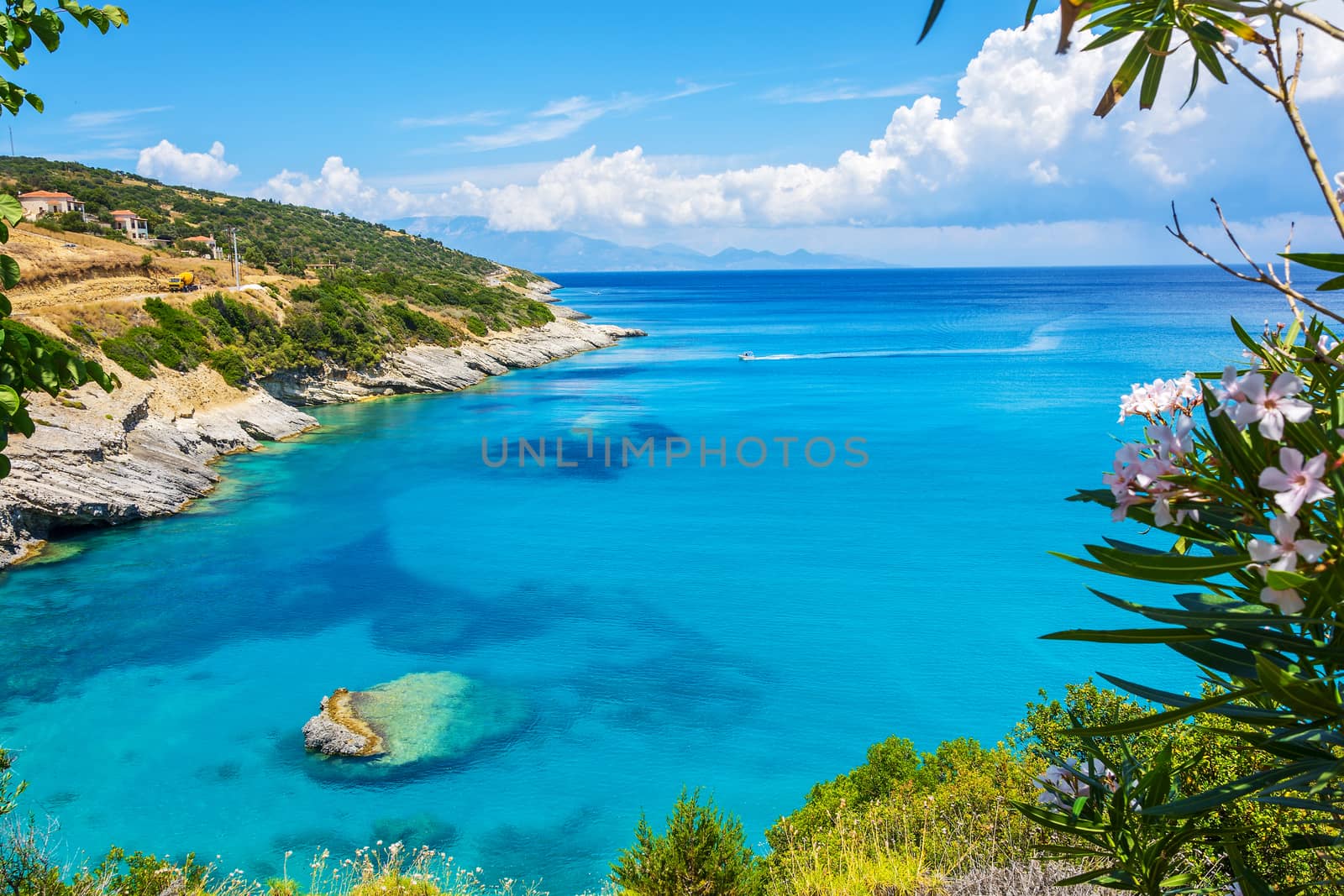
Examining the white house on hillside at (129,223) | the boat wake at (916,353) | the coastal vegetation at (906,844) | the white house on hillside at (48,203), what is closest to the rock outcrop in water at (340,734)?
the coastal vegetation at (906,844)

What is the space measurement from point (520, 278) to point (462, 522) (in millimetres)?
98588

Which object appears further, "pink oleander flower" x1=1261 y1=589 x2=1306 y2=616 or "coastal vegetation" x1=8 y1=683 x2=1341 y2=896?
"coastal vegetation" x1=8 y1=683 x2=1341 y2=896

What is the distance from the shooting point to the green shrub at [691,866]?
7.50 m

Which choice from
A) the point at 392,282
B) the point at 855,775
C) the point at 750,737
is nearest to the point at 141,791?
the point at 750,737

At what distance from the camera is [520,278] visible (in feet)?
393

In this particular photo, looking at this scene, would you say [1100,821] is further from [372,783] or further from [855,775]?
[372,783]

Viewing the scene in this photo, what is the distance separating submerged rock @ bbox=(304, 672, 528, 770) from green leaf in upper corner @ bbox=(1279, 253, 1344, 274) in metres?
13.2

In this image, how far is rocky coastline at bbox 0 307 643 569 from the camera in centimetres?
2125

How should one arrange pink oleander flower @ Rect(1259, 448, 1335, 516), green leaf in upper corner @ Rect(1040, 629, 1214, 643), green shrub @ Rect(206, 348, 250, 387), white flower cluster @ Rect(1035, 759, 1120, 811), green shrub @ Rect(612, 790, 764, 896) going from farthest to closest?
green shrub @ Rect(206, 348, 250, 387), green shrub @ Rect(612, 790, 764, 896), white flower cluster @ Rect(1035, 759, 1120, 811), green leaf in upper corner @ Rect(1040, 629, 1214, 643), pink oleander flower @ Rect(1259, 448, 1335, 516)

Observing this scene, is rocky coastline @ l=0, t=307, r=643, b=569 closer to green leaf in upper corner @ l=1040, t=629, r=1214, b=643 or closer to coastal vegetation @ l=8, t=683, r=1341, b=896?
coastal vegetation @ l=8, t=683, r=1341, b=896

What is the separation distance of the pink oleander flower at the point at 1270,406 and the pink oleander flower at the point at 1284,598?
31cm

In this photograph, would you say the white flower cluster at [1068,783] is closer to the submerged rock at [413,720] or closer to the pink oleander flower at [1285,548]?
the pink oleander flower at [1285,548]

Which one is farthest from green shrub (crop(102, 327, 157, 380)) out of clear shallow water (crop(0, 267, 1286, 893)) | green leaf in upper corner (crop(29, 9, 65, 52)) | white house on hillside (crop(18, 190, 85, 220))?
green leaf in upper corner (crop(29, 9, 65, 52))

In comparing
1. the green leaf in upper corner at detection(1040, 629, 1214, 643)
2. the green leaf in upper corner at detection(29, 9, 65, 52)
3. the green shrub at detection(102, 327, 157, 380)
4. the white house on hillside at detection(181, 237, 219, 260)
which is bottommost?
the green shrub at detection(102, 327, 157, 380)
